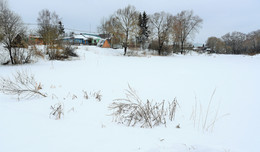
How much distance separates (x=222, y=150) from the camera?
1.21 meters

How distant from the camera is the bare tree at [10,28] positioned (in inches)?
257

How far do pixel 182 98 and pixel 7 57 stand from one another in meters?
10.7

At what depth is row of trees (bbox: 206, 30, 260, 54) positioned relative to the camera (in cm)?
3802

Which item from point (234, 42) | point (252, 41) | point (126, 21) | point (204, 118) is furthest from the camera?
point (234, 42)

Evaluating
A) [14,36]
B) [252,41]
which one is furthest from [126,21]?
[252,41]

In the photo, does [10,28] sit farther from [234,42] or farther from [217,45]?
[217,45]

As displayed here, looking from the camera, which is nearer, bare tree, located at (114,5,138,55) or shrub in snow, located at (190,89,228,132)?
shrub in snow, located at (190,89,228,132)

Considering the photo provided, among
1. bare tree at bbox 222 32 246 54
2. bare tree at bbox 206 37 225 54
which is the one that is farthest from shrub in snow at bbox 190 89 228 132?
bare tree at bbox 206 37 225 54

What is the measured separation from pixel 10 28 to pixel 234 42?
2395 inches

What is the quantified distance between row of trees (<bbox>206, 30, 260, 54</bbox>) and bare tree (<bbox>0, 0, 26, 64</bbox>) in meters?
52.8

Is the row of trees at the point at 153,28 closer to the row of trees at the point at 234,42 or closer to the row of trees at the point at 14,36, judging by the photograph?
the row of trees at the point at 14,36

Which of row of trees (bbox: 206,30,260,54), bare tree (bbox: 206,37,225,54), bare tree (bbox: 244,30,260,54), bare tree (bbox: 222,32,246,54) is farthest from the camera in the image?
bare tree (bbox: 206,37,225,54)

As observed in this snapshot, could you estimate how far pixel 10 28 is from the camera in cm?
671

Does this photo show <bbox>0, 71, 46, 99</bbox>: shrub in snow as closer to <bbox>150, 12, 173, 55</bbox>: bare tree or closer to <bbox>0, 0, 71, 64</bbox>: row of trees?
<bbox>0, 0, 71, 64</bbox>: row of trees
